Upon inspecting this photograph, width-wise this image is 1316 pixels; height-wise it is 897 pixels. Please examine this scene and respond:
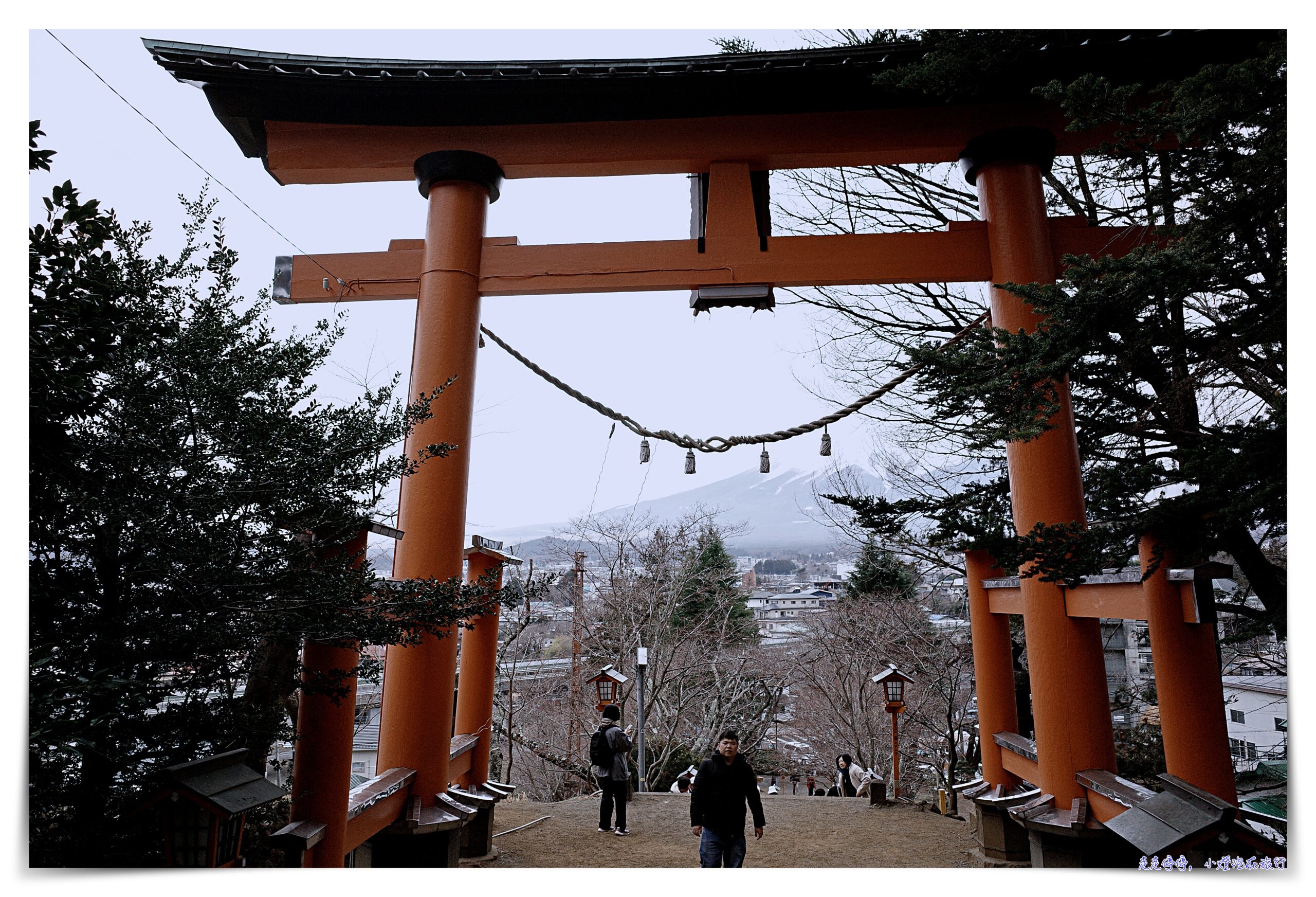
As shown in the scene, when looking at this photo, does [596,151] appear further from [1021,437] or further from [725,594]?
[725,594]

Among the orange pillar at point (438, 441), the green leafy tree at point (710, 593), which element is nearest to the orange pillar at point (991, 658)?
the orange pillar at point (438, 441)

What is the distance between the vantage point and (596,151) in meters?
4.71

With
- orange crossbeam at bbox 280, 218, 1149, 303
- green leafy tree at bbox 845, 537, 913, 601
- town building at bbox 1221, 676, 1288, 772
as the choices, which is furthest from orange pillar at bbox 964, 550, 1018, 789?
green leafy tree at bbox 845, 537, 913, 601

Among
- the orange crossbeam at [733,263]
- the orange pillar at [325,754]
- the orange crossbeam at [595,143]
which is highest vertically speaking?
the orange crossbeam at [595,143]

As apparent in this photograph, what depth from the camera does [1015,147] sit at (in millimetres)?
4457

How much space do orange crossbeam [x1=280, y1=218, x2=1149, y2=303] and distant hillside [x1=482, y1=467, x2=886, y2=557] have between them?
6.54 ft

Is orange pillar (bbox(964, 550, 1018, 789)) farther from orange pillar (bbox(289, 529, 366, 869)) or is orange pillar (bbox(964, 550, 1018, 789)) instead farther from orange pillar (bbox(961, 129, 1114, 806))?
orange pillar (bbox(289, 529, 366, 869))

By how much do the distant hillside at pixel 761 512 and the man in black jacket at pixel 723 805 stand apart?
8.85ft

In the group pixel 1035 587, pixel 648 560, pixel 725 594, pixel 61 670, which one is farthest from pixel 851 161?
pixel 725 594

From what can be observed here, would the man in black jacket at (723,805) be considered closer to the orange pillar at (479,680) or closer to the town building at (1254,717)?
the orange pillar at (479,680)

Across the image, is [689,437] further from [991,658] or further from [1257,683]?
[1257,683]

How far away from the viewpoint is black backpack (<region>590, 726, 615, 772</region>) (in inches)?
208

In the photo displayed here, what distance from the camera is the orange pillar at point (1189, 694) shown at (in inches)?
116

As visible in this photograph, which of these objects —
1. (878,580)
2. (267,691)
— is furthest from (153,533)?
(878,580)
